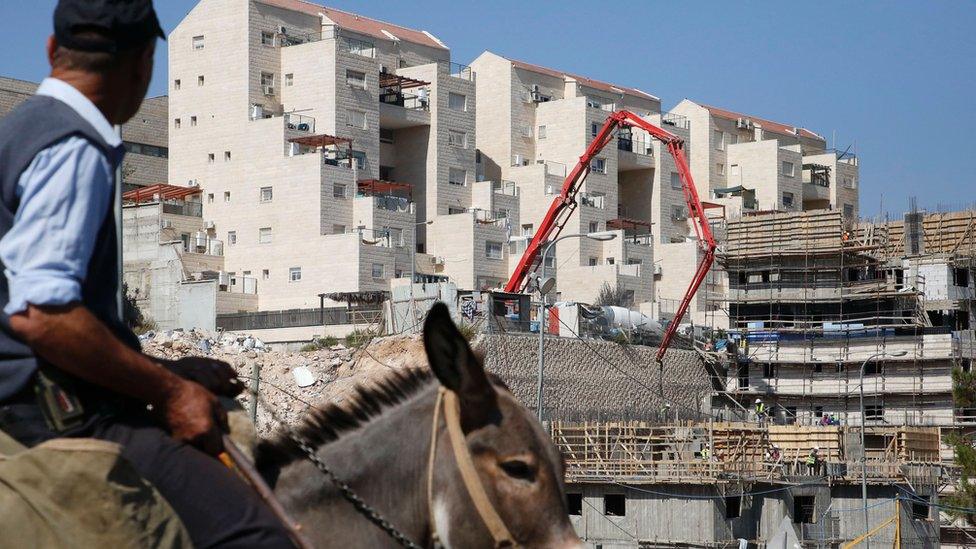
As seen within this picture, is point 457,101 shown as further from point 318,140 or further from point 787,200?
point 787,200

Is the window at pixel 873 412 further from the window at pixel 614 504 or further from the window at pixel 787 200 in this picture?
the window at pixel 787 200

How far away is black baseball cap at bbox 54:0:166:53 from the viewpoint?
3.43m

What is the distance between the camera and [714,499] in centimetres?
4375

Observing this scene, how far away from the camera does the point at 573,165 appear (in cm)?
8319

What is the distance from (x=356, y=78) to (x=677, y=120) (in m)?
29.0

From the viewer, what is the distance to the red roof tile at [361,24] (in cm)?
7534

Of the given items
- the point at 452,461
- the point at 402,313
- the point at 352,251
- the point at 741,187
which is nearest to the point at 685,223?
the point at 741,187

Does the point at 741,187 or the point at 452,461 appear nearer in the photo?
the point at 452,461

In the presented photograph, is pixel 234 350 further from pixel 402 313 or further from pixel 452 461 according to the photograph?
pixel 452 461

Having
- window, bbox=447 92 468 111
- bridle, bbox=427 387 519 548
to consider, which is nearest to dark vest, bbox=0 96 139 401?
bridle, bbox=427 387 519 548

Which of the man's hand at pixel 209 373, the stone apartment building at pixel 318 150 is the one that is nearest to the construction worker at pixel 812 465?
the stone apartment building at pixel 318 150

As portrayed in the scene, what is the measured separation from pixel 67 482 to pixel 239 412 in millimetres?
832

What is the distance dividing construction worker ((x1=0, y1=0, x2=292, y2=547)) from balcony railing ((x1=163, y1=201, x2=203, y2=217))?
6591 cm

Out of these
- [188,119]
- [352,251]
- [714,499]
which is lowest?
[714,499]
